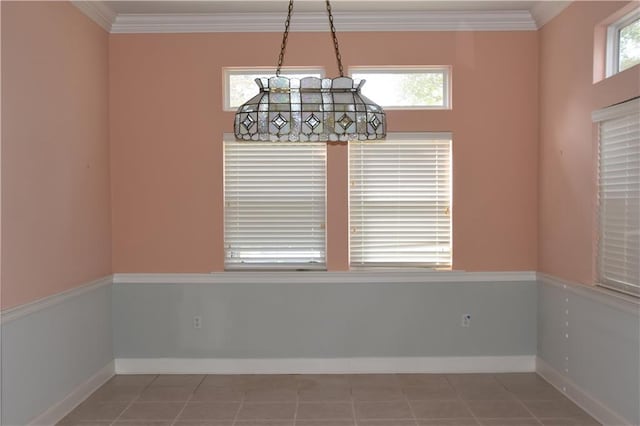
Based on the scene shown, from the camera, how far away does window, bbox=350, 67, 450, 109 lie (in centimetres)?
509

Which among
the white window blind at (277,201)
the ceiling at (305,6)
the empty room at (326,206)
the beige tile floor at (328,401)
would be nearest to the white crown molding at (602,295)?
the empty room at (326,206)

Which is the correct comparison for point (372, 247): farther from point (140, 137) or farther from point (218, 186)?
point (140, 137)

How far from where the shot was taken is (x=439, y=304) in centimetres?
508

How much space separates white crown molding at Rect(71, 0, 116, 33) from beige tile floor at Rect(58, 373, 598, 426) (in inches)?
121

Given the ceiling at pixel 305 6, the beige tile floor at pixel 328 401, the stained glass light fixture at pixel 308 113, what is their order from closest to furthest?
the stained glass light fixture at pixel 308 113, the beige tile floor at pixel 328 401, the ceiling at pixel 305 6

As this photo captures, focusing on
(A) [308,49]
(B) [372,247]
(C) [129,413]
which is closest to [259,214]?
(B) [372,247]

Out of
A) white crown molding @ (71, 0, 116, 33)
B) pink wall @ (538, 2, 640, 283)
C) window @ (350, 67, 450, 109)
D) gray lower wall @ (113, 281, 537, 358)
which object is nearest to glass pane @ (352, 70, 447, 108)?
window @ (350, 67, 450, 109)

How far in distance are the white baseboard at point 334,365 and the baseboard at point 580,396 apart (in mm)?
254

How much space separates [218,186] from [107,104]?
122 centimetres

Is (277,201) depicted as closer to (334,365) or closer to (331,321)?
(331,321)

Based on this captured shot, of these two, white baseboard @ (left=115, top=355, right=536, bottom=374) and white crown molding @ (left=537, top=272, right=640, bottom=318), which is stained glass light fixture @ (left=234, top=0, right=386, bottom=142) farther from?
white baseboard @ (left=115, top=355, right=536, bottom=374)

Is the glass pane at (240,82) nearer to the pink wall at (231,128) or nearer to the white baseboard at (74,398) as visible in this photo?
the pink wall at (231,128)

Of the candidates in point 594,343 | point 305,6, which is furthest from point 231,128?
point 594,343

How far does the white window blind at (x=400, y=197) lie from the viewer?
5090 millimetres
